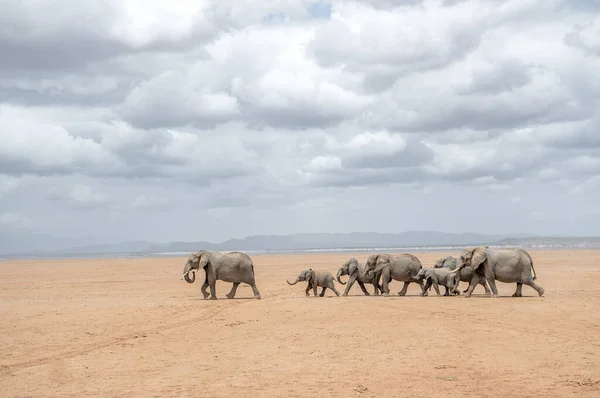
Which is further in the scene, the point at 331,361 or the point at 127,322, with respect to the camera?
the point at 127,322

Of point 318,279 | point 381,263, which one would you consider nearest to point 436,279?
point 381,263

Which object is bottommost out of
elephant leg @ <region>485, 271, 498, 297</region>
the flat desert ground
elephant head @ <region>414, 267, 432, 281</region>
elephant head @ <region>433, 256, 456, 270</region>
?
the flat desert ground

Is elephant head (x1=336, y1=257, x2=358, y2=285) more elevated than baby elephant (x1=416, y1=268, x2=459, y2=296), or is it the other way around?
elephant head (x1=336, y1=257, x2=358, y2=285)

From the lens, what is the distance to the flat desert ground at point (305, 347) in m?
12.1

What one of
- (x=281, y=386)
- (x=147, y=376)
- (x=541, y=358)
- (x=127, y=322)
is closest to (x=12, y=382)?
(x=147, y=376)

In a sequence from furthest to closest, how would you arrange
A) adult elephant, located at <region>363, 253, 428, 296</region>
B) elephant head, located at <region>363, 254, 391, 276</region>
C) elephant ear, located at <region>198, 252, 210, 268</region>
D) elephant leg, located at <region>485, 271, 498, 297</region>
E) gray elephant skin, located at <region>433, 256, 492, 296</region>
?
elephant head, located at <region>363, 254, 391, 276</region> < adult elephant, located at <region>363, 253, 428, 296</region> < gray elephant skin, located at <region>433, 256, 492, 296</region> < elephant ear, located at <region>198, 252, 210, 268</region> < elephant leg, located at <region>485, 271, 498, 297</region>

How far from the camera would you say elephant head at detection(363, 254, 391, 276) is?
27984mm

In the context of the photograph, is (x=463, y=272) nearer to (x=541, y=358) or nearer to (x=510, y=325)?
(x=510, y=325)

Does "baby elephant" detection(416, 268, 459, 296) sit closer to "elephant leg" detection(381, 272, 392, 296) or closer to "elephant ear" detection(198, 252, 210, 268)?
"elephant leg" detection(381, 272, 392, 296)

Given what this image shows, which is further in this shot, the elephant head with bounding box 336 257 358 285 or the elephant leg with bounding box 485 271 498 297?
the elephant head with bounding box 336 257 358 285

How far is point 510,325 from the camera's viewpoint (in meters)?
18.2

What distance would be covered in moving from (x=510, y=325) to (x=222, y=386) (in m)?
9.03

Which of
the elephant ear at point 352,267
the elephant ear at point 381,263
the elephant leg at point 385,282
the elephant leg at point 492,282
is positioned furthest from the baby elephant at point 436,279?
the elephant ear at point 352,267

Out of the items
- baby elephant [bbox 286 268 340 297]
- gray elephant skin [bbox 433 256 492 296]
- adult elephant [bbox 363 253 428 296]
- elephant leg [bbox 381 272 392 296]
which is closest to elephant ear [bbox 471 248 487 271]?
gray elephant skin [bbox 433 256 492 296]
